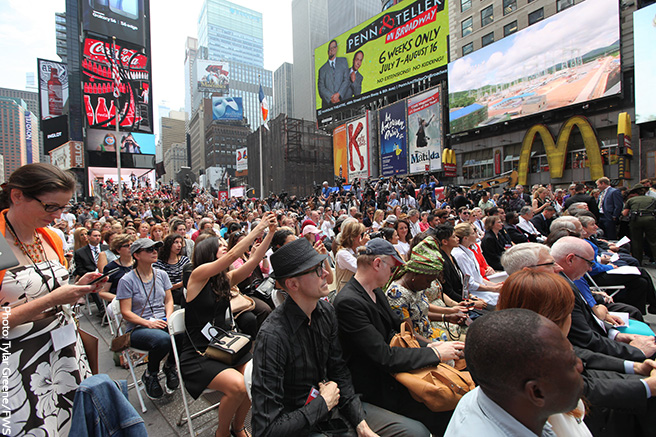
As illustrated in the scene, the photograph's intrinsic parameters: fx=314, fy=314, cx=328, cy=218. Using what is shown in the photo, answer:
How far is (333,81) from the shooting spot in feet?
125

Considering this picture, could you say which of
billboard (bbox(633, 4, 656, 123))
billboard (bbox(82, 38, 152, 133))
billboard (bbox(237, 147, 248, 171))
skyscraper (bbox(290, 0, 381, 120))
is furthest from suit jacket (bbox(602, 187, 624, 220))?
skyscraper (bbox(290, 0, 381, 120))

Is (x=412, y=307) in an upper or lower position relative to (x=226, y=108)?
lower

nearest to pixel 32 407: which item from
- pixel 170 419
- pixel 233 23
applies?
pixel 170 419

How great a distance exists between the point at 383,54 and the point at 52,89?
53692 mm

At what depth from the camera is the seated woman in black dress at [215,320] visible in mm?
2467

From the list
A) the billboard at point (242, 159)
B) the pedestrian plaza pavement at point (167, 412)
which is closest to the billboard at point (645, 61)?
the pedestrian plaza pavement at point (167, 412)

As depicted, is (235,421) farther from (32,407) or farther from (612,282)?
(612,282)

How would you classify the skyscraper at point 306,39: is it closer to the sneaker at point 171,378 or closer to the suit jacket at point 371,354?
the sneaker at point 171,378

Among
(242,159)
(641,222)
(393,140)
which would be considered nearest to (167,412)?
(641,222)

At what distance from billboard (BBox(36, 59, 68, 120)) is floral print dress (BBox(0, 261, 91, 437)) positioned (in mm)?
65715

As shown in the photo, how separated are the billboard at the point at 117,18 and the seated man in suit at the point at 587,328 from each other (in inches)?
1945

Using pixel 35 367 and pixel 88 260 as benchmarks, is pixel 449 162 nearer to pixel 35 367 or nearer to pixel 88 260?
pixel 88 260

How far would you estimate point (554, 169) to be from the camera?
70.0ft

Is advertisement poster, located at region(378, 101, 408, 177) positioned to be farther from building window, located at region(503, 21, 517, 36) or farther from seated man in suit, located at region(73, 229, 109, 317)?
seated man in suit, located at region(73, 229, 109, 317)
